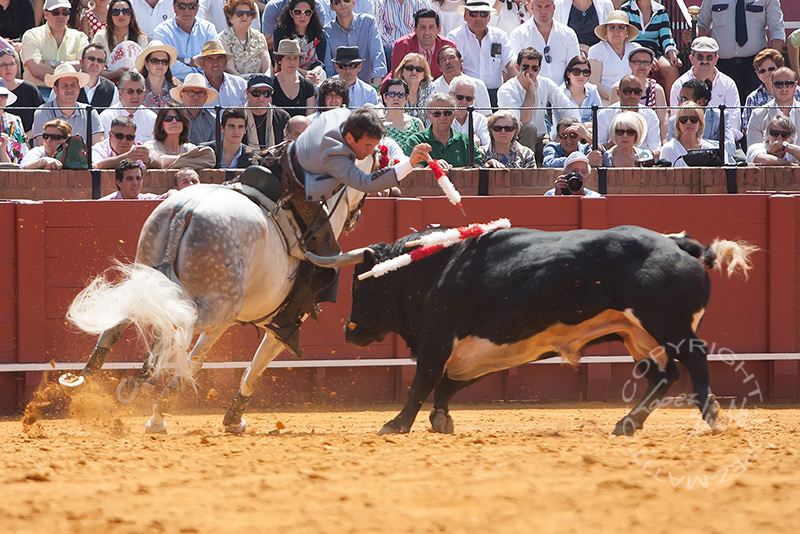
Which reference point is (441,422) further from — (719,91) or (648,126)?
(719,91)

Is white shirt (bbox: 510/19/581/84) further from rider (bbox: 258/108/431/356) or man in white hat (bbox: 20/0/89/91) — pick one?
rider (bbox: 258/108/431/356)

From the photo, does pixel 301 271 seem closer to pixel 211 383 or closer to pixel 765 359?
pixel 211 383

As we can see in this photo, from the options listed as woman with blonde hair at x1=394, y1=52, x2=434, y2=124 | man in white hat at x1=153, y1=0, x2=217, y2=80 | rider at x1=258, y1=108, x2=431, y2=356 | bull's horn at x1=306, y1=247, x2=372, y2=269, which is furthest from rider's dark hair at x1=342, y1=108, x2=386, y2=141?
man in white hat at x1=153, y1=0, x2=217, y2=80

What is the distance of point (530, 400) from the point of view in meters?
9.09

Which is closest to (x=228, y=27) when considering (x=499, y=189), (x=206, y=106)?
(x=206, y=106)

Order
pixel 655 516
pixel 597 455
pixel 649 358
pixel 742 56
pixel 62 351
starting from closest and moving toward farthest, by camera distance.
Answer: pixel 655 516 → pixel 597 455 → pixel 649 358 → pixel 62 351 → pixel 742 56

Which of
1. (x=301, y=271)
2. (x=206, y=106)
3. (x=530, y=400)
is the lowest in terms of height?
(x=530, y=400)

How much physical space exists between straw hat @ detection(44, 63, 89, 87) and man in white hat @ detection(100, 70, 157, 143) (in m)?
0.35

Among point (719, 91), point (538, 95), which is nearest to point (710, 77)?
point (719, 91)

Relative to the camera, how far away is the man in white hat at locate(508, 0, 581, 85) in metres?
11.5

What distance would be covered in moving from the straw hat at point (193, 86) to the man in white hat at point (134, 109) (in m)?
0.29

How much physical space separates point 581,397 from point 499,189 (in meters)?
2.03

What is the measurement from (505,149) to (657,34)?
12.8ft

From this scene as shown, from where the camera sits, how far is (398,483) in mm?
4227
